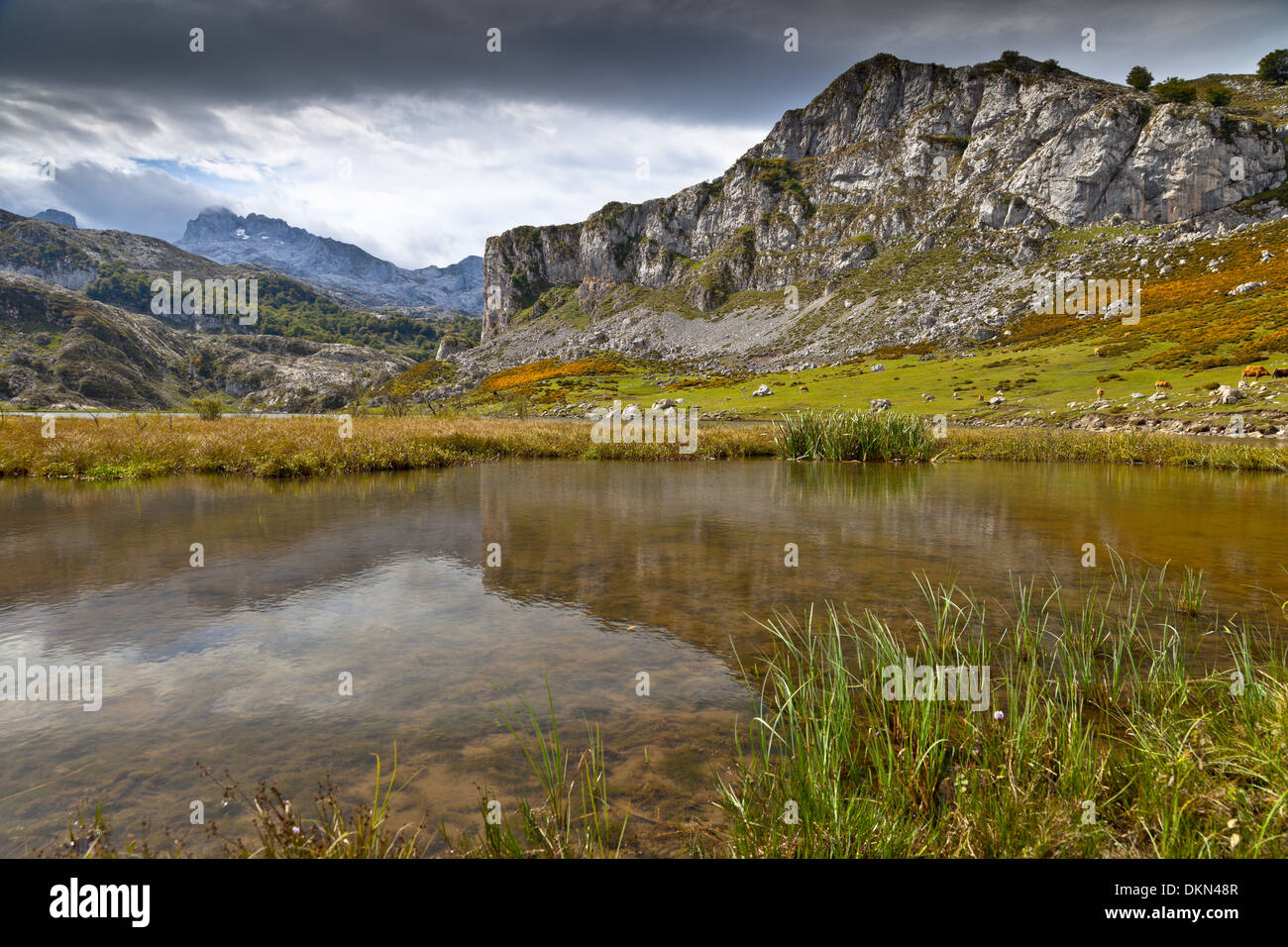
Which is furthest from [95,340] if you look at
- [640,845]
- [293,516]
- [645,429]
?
[640,845]

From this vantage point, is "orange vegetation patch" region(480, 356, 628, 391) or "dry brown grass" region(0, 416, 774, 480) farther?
"orange vegetation patch" region(480, 356, 628, 391)

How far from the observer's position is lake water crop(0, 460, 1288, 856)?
366cm

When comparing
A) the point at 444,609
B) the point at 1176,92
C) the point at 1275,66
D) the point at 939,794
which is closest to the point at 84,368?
the point at 444,609

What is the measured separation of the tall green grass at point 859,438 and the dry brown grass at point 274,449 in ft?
8.00

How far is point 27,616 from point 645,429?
103 feet

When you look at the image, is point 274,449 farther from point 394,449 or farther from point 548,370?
point 548,370

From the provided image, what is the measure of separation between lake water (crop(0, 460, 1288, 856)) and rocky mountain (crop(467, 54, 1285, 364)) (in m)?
103

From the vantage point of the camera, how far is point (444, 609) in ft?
22.4

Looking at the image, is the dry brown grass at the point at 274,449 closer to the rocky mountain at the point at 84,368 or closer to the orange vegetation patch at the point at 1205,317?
the orange vegetation patch at the point at 1205,317

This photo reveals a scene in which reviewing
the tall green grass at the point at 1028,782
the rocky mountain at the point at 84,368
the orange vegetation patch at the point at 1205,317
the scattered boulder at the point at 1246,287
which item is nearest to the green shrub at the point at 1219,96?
Result: the orange vegetation patch at the point at 1205,317

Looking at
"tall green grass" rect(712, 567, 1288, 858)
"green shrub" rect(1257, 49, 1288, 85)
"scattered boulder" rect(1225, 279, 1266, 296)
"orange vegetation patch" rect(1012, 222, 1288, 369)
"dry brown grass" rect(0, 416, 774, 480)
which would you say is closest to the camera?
"tall green grass" rect(712, 567, 1288, 858)

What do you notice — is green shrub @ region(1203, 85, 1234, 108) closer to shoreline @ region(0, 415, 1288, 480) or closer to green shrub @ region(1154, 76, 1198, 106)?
green shrub @ region(1154, 76, 1198, 106)

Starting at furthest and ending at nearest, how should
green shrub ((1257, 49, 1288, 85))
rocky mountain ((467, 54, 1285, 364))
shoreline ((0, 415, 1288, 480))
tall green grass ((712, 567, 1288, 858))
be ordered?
green shrub ((1257, 49, 1288, 85))
rocky mountain ((467, 54, 1285, 364))
shoreline ((0, 415, 1288, 480))
tall green grass ((712, 567, 1288, 858))

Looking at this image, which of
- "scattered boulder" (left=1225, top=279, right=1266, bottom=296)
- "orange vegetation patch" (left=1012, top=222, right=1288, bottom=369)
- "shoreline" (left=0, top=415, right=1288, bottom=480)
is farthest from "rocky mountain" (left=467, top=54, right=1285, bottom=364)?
"shoreline" (left=0, top=415, right=1288, bottom=480)
